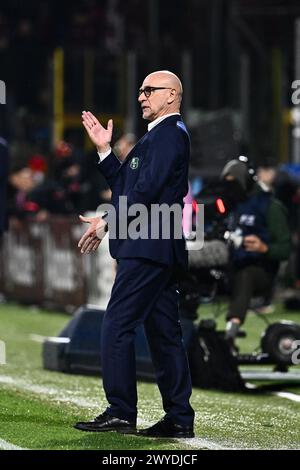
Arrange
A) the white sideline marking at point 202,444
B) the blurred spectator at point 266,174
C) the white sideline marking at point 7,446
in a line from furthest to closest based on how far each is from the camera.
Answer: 1. the blurred spectator at point 266,174
2. the white sideline marking at point 202,444
3. the white sideline marking at point 7,446

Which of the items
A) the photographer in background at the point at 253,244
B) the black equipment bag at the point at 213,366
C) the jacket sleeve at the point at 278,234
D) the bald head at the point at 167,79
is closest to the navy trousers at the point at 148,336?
the bald head at the point at 167,79

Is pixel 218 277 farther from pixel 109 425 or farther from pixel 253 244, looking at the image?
pixel 109 425

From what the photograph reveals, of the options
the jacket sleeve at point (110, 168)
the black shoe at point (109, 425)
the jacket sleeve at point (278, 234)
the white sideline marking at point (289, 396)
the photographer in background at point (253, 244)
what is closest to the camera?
the black shoe at point (109, 425)

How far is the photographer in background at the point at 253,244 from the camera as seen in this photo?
1336cm

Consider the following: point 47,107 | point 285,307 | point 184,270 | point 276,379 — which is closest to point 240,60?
point 47,107

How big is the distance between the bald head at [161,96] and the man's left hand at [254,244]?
13.8 feet

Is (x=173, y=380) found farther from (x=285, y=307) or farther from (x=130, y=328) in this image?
(x=285, y=307)

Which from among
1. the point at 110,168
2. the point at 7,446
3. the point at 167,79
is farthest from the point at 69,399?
the point at 167,79

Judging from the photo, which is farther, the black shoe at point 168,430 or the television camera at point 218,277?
the television camera at point 218,277

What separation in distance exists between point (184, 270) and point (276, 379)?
4.34m

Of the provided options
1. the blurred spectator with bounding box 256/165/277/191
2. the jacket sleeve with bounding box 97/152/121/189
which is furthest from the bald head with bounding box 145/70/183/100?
the blurred spectator with bounding box 256/165/277/191

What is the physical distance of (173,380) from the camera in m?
9.19

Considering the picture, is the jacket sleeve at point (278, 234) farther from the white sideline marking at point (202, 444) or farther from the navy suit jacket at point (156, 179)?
the white sideline marking at point (202, 444)

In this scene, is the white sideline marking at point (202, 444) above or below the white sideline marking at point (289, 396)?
above
